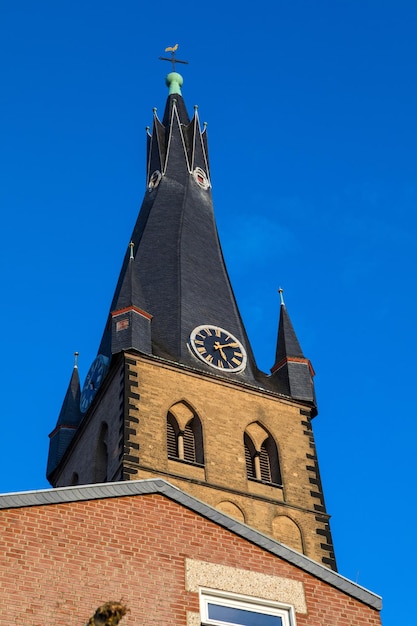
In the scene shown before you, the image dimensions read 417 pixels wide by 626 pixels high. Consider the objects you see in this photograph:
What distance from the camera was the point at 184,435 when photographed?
111 feet

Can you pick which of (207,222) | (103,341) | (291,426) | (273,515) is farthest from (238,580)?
(207,222)

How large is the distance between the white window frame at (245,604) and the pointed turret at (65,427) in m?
26.9

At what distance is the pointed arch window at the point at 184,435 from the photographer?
109 feet

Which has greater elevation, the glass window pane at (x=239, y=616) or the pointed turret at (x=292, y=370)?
the pointed turret at (x=292, y=370)

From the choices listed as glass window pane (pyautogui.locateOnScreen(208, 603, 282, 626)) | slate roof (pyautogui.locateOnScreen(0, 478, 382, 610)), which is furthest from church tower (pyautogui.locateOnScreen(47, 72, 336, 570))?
glass window pane (pyautogui.locateOnScreen(208, 603, 282, 626))

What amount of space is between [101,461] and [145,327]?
14.2ft

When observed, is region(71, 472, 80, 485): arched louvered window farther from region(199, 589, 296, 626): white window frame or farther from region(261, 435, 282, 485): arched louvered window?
region(199, 589, 296, 626): white window frame

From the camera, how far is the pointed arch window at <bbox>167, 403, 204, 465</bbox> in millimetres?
33250

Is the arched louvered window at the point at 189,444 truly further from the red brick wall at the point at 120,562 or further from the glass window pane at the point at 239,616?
the glass window pane at the point at 239,616

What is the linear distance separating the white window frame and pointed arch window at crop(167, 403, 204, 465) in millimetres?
20051

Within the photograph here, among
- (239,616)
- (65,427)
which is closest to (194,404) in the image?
(65,427)

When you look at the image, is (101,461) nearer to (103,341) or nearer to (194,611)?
(103,341)

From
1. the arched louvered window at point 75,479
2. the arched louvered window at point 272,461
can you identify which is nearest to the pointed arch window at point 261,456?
the arched louvered window at point 272,461

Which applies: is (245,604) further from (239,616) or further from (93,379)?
(93,379)
